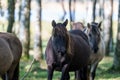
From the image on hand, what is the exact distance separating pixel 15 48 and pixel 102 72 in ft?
22.1

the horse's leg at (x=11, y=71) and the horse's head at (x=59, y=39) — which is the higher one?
the horse's head at (x=59, y=39)

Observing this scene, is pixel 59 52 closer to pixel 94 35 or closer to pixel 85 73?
pixel 85 73

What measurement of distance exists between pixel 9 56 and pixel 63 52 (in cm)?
131

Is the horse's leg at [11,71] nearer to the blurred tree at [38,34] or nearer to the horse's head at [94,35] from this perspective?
the horse's head at [94,35]

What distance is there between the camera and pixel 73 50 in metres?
10.2

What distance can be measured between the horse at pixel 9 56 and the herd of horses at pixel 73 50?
0.80m

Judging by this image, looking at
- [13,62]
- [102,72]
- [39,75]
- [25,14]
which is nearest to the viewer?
[13,62]

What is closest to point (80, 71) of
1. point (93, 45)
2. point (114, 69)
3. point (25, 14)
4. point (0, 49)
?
point (93, 45)

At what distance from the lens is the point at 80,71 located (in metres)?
12.0

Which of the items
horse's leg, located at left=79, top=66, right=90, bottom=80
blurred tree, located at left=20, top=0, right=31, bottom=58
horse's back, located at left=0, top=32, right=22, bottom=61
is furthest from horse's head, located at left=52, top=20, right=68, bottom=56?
blurred tree, located at left=20, top=0, right=31, bottom=58

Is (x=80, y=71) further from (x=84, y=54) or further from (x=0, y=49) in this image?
(x=0, y=49)

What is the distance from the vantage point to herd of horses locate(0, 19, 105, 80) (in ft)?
30.3

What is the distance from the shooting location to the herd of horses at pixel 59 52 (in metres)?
9.23

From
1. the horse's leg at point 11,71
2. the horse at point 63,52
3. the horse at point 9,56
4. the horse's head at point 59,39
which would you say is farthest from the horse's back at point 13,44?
the horse's head at point 59,39
